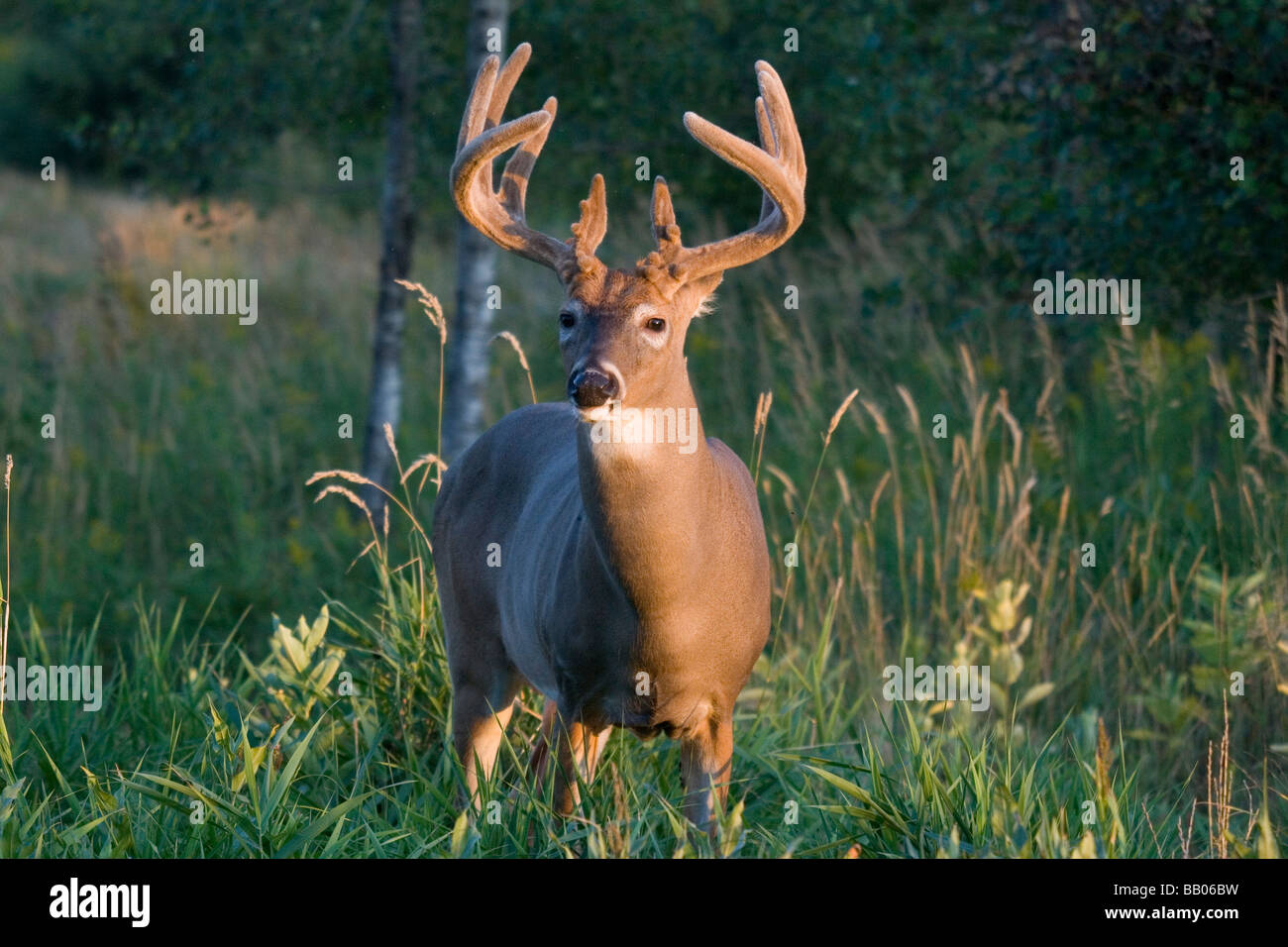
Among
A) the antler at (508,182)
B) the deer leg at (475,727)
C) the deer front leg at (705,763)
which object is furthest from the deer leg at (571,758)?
the antler at (508,182)

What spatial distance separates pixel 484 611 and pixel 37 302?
9.03m

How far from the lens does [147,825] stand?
4.02m

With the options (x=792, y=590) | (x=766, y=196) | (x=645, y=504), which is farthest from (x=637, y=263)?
(x=792, y=590)

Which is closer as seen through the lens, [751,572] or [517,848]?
[517,848]

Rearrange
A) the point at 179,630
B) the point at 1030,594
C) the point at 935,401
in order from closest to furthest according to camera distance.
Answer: the point at 1030,594 < the point at 179,630 < the point at 935,401

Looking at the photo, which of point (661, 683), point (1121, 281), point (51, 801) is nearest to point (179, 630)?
point (51, 801)

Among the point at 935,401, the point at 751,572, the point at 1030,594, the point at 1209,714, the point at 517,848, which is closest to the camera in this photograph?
the point at 517,848

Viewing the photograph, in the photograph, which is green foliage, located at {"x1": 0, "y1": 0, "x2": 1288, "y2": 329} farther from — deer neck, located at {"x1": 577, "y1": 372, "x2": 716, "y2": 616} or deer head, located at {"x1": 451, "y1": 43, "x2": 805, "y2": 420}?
deer neck, located at {"x1": 577, "y1": 372, "x2": 716, "y2": 616}

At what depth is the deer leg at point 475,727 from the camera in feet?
15.8

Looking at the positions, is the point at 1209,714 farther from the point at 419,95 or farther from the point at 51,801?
the point at 419,95

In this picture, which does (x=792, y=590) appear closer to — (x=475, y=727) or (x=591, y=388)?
(x=475, y=727)

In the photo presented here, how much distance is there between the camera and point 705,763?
430 cm

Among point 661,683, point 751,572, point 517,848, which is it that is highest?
point 751,572

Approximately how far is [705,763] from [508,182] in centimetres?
179
